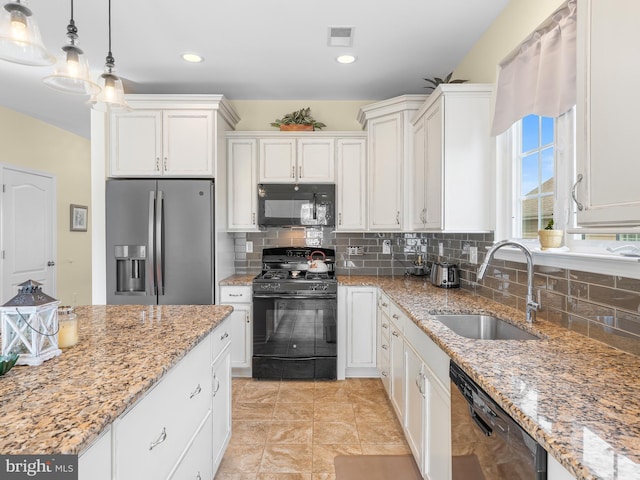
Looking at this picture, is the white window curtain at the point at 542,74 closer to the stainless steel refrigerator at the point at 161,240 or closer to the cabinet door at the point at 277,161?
the cabinet door at the point at 277,161

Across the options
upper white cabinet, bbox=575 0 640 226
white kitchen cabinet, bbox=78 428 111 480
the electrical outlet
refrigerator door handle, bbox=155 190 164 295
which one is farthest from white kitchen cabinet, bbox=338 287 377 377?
white kitchen cabinet, bbox=78 428 111 480

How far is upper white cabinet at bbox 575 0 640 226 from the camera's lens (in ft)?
3.00

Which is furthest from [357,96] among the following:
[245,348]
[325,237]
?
[245,348]

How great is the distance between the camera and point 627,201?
3.01ft

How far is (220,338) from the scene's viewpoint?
1889mm

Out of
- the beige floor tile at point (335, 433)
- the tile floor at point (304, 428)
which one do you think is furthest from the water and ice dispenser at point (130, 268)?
the beige floor tile at point (335, 433)

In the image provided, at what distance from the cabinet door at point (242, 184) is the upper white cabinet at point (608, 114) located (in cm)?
→ 281

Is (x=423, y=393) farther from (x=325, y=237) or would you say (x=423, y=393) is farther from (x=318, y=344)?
(x=325, y=237)

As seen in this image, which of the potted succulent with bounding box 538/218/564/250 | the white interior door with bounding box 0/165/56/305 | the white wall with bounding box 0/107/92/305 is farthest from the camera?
the white wall with bounding box 0/107/92/305

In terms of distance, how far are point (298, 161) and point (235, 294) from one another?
4.52 ft

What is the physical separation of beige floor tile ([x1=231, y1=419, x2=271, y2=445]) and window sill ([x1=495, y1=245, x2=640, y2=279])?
6.30 ft

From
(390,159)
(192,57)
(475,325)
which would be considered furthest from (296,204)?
(475,325)

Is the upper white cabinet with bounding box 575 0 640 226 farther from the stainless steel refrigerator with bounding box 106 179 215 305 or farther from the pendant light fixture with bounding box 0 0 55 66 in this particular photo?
the stainless steel refrigerator with bounding box 106 179 215 305

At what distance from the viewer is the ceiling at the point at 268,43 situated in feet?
7.30
